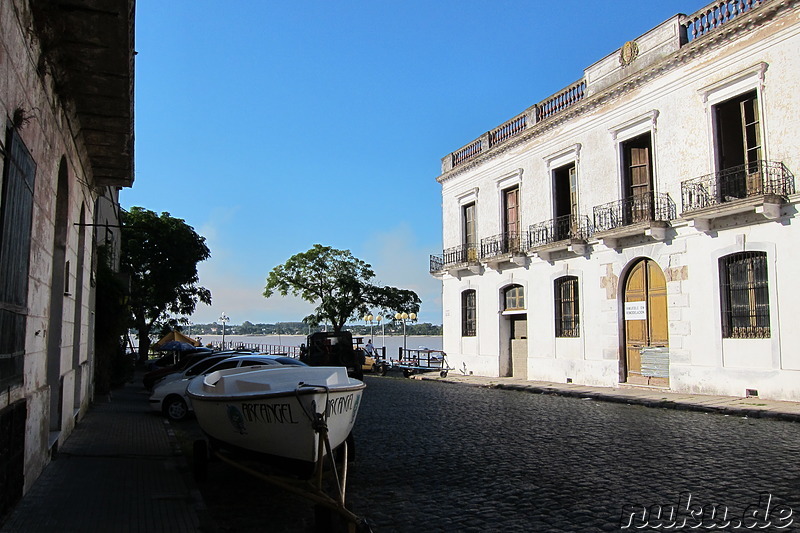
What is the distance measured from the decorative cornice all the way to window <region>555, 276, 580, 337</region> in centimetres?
572

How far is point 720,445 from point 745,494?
136 inches

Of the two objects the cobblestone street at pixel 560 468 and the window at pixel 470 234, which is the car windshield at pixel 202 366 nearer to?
the cobblestone street at pixel 560 468

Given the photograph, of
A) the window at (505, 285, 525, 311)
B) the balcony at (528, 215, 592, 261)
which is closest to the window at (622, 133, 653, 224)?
the balcony at (528, 215, 592, 261)

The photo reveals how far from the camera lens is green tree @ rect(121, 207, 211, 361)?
32875 millimetres

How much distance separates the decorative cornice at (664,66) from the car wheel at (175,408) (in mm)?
15753

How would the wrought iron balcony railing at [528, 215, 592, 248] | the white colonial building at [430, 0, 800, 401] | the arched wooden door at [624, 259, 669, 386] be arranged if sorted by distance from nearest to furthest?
the white colonial building at [430, 0, 800, 401] < the arched wooden door at [624, 259, 669, 386] < the wrought iron balcony railing at [528, 215, 592, 248]

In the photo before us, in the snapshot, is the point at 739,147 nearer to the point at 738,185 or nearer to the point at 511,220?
the point at 738,185

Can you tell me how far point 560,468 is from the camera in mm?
8211

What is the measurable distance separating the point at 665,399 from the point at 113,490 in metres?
13.5

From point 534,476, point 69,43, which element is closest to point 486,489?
point 534,476

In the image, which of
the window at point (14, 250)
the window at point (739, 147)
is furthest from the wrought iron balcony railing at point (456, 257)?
the window at point (14, 250)

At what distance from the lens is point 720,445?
9.91 m

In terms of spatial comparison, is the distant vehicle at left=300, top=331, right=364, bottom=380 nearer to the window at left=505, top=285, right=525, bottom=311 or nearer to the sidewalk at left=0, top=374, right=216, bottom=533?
the window at left=505, top=285, right=525, bottom=311

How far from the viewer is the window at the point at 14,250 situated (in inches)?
204
